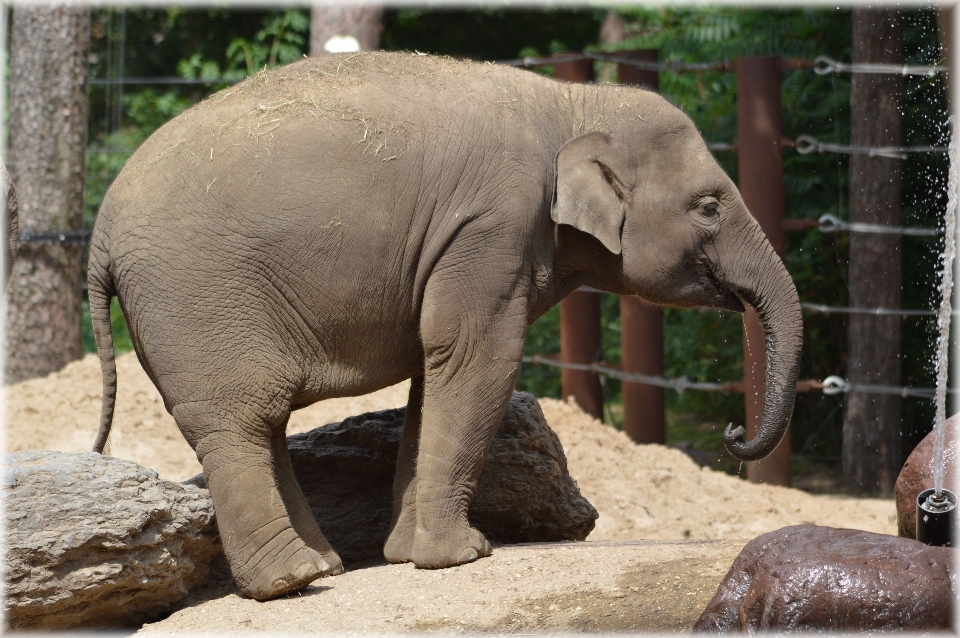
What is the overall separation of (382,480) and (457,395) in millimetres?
1154

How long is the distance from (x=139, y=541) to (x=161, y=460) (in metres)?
3.44

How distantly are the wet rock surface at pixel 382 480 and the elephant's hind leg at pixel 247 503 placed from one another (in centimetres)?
100

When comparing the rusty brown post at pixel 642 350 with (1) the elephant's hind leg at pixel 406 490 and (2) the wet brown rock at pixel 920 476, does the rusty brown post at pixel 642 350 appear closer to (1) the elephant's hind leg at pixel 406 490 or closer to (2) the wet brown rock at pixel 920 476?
(1) the elephant's hind leg at pixel 406 490

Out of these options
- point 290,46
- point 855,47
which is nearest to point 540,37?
point 290,46

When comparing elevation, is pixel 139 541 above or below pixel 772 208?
below

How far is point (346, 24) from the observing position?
1116cm

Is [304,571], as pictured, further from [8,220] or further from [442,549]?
[8,220]

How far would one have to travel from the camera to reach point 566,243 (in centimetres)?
532

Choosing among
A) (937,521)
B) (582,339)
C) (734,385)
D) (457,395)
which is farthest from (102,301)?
(582,339)

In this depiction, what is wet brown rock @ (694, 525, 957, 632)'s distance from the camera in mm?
3602

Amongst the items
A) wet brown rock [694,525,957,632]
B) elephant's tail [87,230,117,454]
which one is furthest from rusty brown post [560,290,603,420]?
wet brown rock [694,525,957,632]

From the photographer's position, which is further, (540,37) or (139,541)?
(540,37)

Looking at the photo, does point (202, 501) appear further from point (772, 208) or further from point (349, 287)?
point (772, 208)

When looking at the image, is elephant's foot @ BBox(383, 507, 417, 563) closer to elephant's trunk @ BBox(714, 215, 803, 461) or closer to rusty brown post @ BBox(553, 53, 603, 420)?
elephant's trunk @ BBox(714, 215, 803, 461)
